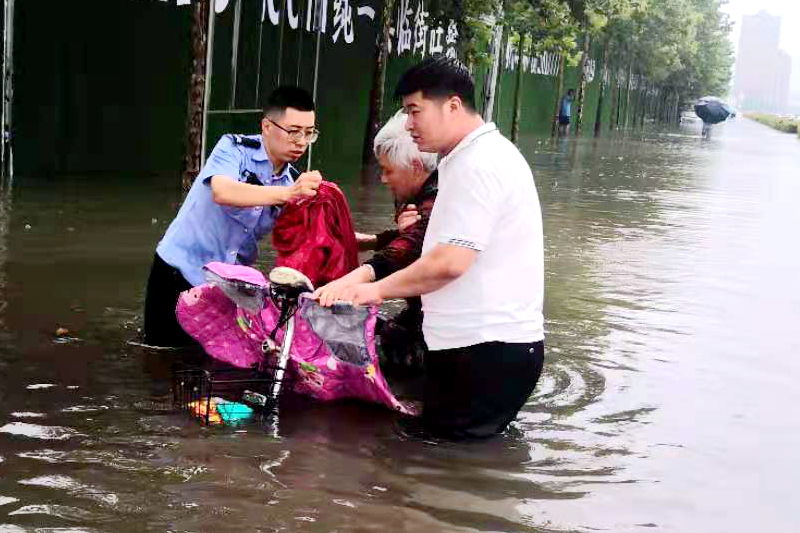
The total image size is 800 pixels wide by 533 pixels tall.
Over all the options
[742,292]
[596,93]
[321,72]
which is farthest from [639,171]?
[596,93]

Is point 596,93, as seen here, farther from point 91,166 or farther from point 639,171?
point 91,166

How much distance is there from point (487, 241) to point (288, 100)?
1.58m

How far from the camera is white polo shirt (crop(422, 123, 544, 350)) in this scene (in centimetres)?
461

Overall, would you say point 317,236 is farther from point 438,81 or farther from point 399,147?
point 438,81

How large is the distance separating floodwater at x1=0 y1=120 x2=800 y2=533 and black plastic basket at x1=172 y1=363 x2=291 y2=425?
0.10m

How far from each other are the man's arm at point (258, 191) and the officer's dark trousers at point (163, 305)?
2.21 feet

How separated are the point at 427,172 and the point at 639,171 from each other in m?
21.0

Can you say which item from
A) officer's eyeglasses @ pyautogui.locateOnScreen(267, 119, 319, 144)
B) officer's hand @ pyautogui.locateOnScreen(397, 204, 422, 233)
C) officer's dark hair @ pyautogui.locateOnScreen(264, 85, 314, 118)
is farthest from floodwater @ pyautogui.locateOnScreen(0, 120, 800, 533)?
officer's dark hair @ pyautogui.locateOnScreen(264, 85, 314, 118)

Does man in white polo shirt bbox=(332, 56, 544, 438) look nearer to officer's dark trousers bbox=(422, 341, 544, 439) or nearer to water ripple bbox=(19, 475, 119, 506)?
officer's dark trousers bbox=(422, 341, 544, 439)

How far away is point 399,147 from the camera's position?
541 centimetres

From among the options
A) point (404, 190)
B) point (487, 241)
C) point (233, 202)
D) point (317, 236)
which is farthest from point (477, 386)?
point (233, 202)

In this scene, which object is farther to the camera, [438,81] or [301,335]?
[301,335]

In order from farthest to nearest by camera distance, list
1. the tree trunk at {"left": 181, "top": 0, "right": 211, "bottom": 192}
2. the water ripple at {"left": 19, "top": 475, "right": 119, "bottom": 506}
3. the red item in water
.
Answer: the tree trunk at {"left": 181, "top": 0, "right": 211, "bottom": 192}
the red item in water
the water ripple at {"left": 19, "top": 475, "right": 119, "bottom": 506}

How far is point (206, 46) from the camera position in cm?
1273
